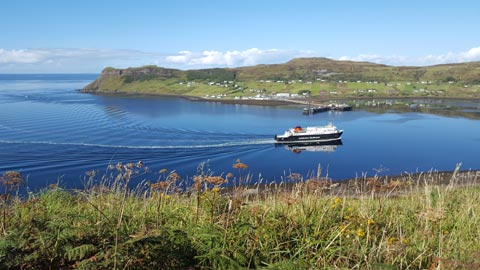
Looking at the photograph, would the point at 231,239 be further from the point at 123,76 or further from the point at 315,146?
the point at 123,76

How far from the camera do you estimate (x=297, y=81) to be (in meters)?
152

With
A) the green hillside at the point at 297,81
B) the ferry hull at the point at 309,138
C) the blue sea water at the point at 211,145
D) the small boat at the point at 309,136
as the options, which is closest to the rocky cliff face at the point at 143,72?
the green hillside at the point at 297,81

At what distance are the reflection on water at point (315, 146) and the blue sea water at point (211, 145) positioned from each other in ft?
1.06

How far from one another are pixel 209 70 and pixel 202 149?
141m

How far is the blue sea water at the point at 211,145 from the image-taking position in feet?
123

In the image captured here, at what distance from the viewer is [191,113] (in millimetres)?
81750

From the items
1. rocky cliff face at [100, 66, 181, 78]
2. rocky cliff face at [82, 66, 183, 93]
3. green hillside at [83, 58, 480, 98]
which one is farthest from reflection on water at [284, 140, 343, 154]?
rocky cliff face at [100, 66, 181, 78]

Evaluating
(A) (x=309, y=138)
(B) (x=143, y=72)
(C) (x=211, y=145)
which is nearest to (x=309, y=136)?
(A) (x=309, y=138)

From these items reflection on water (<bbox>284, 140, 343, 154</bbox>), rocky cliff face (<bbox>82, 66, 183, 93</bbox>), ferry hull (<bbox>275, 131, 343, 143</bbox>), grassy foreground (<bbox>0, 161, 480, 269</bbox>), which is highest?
rocky cliff face (<bbox>82, 66, 183, 93</bbox>)

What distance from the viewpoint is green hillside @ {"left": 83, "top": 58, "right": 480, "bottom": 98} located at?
5133 inches

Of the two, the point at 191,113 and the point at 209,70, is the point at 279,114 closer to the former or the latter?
the point at 191,113

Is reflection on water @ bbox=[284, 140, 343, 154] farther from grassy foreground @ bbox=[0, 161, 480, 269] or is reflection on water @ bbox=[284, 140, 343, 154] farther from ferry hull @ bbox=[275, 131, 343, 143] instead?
grassy foreground @ bbox=[0, 161, 480, 269]

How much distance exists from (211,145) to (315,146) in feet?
44.3

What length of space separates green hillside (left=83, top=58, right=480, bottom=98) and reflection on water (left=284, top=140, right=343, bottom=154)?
72462mm
